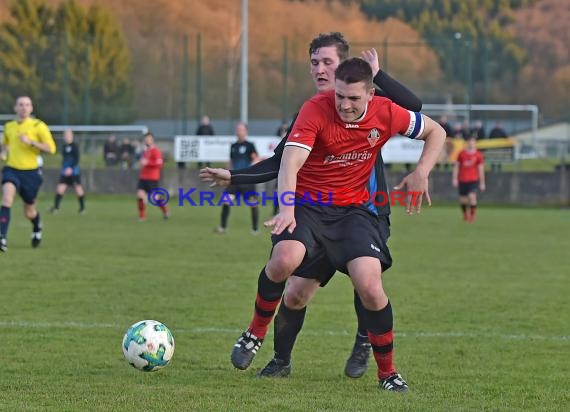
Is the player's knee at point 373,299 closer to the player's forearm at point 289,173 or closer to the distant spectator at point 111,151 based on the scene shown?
the player's forearm at point 289,173

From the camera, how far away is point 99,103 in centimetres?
3841


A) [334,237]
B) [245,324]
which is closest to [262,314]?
[334,237]

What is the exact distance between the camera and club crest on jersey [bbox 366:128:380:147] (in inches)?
243

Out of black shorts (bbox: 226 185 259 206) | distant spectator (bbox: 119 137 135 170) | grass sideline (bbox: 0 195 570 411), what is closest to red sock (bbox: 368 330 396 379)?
grass sideline (bbox: 0 195 570 411)

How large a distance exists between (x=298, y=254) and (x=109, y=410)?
4.51ft

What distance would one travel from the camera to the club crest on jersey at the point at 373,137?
6.16 metres

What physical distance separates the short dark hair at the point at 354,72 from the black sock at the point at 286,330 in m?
1.56

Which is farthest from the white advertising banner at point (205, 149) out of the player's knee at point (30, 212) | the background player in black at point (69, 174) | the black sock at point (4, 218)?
the black sock at point (4, 218)

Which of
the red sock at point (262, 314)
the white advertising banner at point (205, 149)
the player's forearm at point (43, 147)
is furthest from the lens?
the white advertising banner at point (205, 149)

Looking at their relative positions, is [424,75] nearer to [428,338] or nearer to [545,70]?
[545,70]

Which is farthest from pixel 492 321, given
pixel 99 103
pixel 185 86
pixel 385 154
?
pixel 99 103

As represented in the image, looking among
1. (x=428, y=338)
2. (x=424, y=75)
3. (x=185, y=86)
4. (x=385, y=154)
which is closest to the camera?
(x=428, y=338)

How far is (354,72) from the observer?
581cm

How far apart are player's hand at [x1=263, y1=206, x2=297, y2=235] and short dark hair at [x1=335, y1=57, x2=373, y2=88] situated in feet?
2.50
